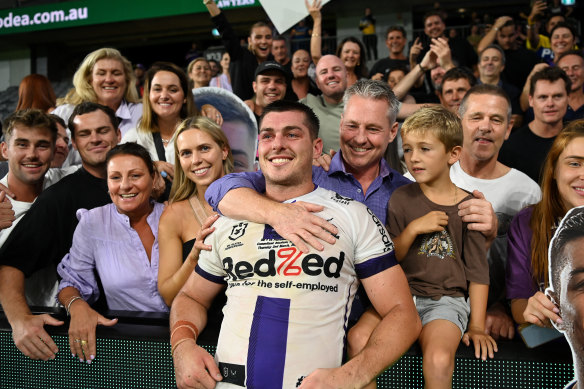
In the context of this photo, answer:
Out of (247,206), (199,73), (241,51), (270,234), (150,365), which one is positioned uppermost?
(199,73)

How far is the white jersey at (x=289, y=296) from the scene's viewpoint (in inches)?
73.4

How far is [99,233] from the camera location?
265 centimetres

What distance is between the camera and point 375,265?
6.42ft

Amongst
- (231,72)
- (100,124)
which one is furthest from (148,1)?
(100,124)

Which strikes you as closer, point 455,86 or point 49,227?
point 49,227

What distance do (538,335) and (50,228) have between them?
2226 mm

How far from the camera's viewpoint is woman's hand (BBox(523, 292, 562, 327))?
180 centimetres

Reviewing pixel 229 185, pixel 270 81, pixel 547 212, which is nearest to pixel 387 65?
pixel 270 81

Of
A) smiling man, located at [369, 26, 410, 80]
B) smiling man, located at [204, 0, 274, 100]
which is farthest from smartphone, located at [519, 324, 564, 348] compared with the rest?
smiling man, located at [369, 26, 410, 80]

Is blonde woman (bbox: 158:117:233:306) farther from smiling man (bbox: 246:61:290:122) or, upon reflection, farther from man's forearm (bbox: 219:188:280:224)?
smiling man (bbox: 246:61:290:122)

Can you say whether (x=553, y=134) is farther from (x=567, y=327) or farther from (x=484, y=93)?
(x=567, y=327)

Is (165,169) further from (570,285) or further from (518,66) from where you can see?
(518,66)

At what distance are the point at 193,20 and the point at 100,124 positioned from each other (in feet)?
39.5

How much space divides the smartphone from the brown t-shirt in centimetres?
23
